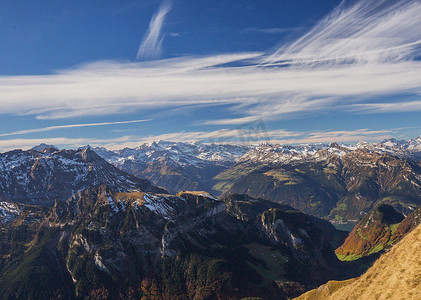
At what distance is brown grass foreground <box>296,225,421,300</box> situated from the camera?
2058 inches

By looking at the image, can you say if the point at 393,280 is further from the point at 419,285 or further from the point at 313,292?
the point at 313,292

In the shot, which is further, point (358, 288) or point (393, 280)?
point (358, 288)

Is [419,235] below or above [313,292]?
above

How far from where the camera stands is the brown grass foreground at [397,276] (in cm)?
5228

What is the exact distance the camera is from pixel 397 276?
57125 mm

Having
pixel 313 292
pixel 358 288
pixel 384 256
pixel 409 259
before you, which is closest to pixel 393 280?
pixel 409 259

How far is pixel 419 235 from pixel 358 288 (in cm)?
2339

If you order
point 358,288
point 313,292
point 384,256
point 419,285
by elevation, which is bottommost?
point 313,292

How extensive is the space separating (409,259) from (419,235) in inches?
302

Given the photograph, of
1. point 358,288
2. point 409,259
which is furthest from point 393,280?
point 358,288

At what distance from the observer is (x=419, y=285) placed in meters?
50.4

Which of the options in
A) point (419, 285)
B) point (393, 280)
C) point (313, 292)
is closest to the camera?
point (419, 285)

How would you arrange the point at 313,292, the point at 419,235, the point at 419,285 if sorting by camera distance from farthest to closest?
the point at 313,292 → the point at 419,235 → the point at 419,285

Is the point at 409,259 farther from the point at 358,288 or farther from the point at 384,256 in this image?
the point at 358,288
